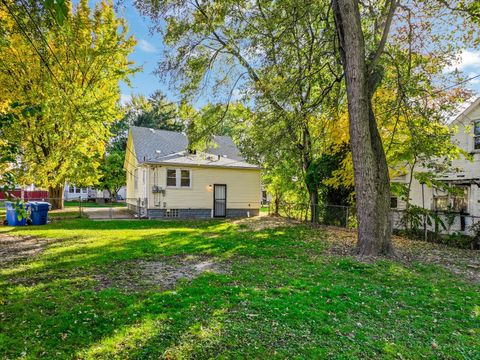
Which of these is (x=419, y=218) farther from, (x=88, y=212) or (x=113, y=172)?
(x=113, y=172)

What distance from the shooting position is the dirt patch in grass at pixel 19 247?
7.45m

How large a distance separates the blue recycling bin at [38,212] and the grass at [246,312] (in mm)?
7244

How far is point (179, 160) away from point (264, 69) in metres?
8.52

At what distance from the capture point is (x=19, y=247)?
344 inches

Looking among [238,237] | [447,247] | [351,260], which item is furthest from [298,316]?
[447,247]

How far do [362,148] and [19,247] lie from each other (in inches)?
383

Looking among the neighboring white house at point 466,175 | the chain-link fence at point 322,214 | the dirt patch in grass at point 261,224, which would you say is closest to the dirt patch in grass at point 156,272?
the dirt patch in grass at point 261,224

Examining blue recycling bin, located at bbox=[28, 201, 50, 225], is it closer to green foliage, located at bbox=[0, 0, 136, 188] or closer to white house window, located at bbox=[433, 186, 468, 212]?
green foliage, located at bbox=[0, 0, 136, 188]

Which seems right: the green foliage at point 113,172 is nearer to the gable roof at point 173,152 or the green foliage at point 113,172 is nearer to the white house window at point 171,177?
the gable roof at point 173,152

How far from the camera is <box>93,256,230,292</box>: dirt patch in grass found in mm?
5270

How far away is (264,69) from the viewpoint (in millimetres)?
11836

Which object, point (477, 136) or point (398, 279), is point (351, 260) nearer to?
point (398, 279)

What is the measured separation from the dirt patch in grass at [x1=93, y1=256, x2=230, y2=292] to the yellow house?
10.7m

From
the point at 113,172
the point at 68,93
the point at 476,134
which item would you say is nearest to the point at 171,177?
the point at 68,93
